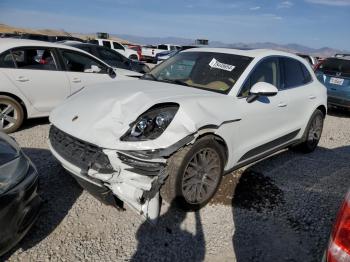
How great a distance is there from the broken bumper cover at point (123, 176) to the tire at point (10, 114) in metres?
3.10

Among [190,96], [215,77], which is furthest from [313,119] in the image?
[190,96]

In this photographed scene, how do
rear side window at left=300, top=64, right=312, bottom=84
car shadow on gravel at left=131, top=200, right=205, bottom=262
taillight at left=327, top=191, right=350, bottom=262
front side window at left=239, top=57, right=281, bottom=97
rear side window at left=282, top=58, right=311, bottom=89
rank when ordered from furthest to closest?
rear side window at left=300, top=64, right=312, bottom=84 < rear side window at left=282, top=58, right=311, bottom=89 < front side window at left=239, top=57, right=281, bottom=97 < car shadow on gravel at left=131, top=200, right=205, bottom=262 < taillight at left=327, top=191, right=350, bottom=262

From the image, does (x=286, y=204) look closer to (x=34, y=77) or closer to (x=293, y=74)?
(x=293, y=74)

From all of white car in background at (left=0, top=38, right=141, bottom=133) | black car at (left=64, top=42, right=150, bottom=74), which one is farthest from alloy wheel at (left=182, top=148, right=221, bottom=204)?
black car at (left=64, top=42, right=150, bottom=74)

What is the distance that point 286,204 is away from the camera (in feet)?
13.2

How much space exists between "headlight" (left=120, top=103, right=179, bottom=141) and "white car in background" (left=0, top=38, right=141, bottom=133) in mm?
3374

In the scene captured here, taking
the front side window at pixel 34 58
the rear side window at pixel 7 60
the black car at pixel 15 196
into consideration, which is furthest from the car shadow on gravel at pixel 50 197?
the front side window at pixel 34 58

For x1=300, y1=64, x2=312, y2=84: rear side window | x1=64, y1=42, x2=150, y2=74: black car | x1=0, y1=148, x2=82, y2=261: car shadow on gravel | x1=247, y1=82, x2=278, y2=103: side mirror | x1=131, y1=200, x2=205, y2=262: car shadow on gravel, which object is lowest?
x1=131, y1=200, x2=205, y2=262: car shadow on gravel

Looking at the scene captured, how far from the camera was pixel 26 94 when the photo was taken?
577 cm

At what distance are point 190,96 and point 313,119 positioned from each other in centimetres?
286

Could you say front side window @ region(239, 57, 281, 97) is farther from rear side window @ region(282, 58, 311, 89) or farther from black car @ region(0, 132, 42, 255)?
black car @ region(0, 132, 42, 255)

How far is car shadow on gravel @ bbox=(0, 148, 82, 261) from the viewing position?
9.96 ft

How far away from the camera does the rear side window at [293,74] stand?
4879 mm

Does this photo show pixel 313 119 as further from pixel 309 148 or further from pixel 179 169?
pixel 179 169
